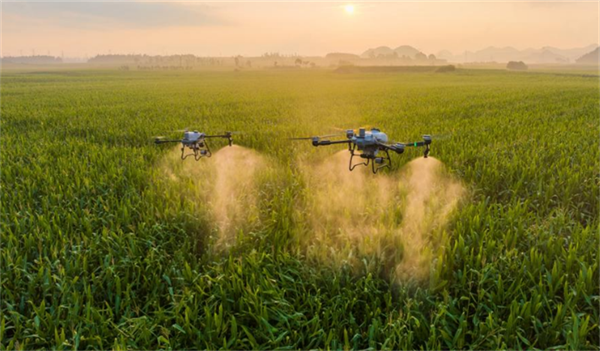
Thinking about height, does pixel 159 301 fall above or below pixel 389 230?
below

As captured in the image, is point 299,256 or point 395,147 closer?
point 395,147

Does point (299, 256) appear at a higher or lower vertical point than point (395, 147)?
lower

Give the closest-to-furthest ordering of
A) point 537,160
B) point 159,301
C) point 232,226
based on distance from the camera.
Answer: point 159,301 → point 232,226 → point 537,160

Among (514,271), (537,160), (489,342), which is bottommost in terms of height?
(489,342)

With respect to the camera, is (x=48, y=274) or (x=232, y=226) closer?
(x=48, y=274)

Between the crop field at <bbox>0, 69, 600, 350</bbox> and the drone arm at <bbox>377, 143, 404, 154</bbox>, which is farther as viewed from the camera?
the crop field at <bbox>0, 69, 600, 350</bbox>

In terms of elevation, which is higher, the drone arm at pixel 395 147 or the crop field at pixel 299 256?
the drone arm at pixel 395 147

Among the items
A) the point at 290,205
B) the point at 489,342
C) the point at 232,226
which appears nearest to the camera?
the point at 489,342

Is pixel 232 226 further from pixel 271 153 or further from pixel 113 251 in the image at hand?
pixel 271 153

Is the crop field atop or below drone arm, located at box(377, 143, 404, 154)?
below

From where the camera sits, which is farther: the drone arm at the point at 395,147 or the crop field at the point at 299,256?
the crop field at the point at 299,256

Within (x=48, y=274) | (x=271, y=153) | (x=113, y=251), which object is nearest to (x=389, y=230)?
(x=113, y=251)
